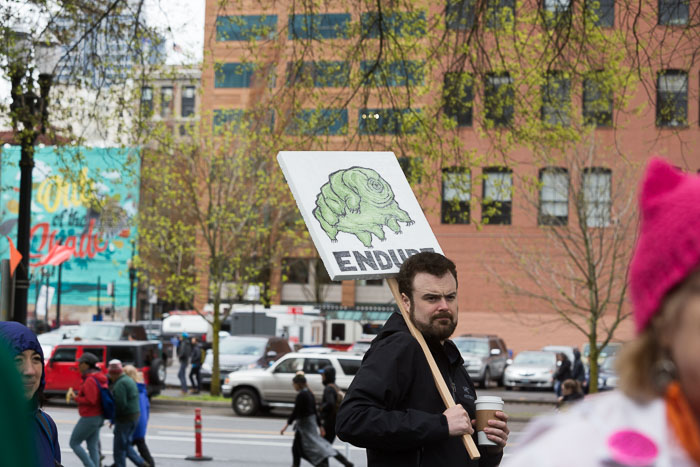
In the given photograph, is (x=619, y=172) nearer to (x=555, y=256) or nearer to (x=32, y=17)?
(x=555, y=256)

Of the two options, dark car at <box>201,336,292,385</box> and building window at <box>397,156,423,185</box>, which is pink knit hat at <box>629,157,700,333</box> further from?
dark car at <box>201,336,292,385</box>

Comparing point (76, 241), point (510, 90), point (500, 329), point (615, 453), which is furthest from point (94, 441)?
point (76, 241)

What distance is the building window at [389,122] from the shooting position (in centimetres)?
1057

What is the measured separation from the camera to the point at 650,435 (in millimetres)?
1255

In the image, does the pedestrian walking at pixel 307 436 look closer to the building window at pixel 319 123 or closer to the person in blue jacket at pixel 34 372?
the building window at pixel 319 123

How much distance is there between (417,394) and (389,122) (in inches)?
305

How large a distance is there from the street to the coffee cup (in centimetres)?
1198

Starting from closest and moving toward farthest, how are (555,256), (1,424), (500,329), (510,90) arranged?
(1,424) → (510,90) → (555,256) → (500,329)

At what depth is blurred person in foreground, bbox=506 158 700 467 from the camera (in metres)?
1.25

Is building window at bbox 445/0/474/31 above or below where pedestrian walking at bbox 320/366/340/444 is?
above

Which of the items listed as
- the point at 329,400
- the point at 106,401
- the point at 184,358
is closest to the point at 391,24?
the point at 106,401

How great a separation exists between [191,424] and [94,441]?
31.5ft

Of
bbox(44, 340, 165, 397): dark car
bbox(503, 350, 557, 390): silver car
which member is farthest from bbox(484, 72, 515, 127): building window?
bbox(503, 350, 557, 390): silver car

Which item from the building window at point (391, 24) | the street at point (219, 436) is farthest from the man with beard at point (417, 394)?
the street at point (219, 436)
